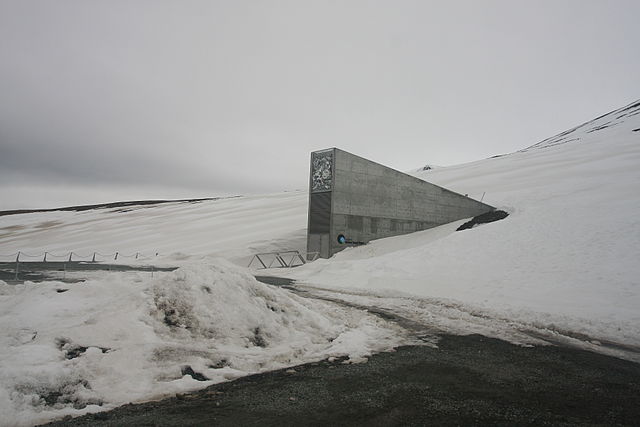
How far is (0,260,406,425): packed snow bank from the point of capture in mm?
4148

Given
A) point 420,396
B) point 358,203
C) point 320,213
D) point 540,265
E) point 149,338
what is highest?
point 358,203

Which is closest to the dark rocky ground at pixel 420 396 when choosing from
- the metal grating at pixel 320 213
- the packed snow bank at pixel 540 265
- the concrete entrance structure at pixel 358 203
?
the packed snow bank at pixel 540 265

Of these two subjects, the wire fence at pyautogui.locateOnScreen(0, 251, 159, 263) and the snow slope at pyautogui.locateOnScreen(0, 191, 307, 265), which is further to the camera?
the wire fence at pyautogui.locateOnScreen(0, 251, 159, 263)

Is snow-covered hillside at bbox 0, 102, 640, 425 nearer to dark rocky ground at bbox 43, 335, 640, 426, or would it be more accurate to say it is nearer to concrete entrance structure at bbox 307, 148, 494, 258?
dark rocky ground at bbox 43, 335, 640, 426

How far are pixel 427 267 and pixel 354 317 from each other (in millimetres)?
7122

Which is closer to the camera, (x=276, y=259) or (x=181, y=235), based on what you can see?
(x=276, y=259)

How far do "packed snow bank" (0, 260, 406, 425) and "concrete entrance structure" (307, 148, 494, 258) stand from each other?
13917 mm

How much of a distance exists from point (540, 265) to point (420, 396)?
10.6 metres

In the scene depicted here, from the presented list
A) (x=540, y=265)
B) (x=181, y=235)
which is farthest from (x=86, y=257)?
(x=540, y=265)

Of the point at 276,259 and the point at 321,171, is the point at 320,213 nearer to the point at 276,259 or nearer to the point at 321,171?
the point at 321,171

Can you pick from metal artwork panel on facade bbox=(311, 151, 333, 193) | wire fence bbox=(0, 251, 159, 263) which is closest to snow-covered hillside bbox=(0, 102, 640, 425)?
metal artwork panel on facade bbox=(311, 151, 333, 193)

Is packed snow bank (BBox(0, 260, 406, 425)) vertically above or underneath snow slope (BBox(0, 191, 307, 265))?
underneath

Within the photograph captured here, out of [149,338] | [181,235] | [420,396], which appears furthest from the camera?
[181,235]

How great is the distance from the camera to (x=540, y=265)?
Answer: 41.9ft
